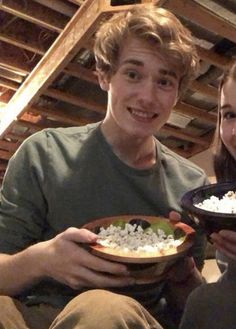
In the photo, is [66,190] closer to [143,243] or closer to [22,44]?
[143,243]

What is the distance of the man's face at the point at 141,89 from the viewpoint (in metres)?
1.34

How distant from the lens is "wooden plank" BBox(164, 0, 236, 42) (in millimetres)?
2334

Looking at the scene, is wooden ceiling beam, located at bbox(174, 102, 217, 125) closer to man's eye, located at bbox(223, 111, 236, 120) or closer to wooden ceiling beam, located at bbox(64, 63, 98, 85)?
wooden ceiling beam, located at bbox(64, 63, 98, 85)

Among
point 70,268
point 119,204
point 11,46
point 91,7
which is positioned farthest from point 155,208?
point 11,46

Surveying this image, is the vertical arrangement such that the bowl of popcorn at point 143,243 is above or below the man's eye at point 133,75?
below

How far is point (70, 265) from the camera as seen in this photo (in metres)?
1.08

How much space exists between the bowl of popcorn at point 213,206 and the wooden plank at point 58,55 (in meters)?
1.49

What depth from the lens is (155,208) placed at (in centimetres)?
141

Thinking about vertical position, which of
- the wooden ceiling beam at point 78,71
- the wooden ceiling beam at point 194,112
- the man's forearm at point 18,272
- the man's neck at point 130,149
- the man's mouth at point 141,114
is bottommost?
the wooden ceiling beam at point 78,71

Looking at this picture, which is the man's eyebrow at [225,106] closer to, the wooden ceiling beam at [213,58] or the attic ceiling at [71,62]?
the attic ceiling at [71,62]

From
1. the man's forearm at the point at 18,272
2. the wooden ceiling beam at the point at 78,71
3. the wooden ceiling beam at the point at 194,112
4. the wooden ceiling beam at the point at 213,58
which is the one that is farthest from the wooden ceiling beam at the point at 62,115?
the man's forearm at the point at 18,272

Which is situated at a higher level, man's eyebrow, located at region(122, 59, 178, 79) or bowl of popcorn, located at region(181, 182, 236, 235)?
man's eyebrow, located at region(122, 59, 178, 79)

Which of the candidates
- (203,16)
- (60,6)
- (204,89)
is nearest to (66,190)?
(203,16)

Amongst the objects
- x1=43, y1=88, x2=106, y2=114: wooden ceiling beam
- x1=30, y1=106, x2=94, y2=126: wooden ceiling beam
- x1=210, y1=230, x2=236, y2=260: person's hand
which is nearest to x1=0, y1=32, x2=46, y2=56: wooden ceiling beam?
x1=43, y1=88, x2=106, y2=114: wooden ceiling beam
